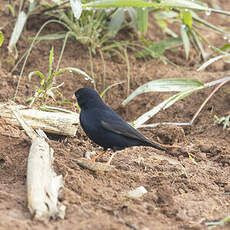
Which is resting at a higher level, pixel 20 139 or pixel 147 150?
pixel 20 139

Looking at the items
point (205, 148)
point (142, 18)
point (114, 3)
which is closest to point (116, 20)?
point (142, 18)

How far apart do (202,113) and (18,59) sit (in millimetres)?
2377

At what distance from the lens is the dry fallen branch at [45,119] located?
3779 mm

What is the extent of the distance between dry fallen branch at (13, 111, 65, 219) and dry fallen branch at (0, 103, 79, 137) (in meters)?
0.43

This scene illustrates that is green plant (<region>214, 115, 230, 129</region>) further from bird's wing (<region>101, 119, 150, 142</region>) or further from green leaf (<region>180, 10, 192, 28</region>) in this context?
green leaf (<region>180, 10, 192, 28</region>)

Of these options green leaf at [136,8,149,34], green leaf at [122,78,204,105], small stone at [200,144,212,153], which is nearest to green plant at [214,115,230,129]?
small stone at [200,144,212,153]

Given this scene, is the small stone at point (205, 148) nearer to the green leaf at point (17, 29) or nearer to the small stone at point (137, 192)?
the small stone at point (137, 192)

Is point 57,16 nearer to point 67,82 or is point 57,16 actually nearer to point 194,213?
point 67,82

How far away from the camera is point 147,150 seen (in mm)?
4289

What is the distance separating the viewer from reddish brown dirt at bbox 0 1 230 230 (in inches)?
105

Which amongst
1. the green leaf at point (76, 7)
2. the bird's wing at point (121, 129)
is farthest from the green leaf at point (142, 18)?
the bird's wing at point (121, 129)

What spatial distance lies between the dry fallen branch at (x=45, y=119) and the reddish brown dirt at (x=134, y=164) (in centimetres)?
10

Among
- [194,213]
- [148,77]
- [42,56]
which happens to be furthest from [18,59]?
[194,213]

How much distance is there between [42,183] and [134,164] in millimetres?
1155
